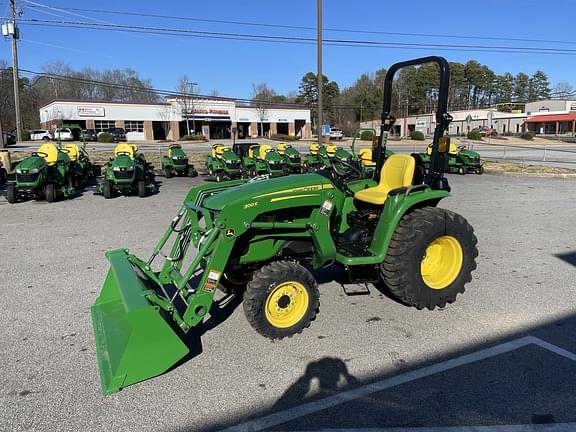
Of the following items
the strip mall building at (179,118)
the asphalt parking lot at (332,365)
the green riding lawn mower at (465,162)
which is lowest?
the asphalt parking lot at (332,365)

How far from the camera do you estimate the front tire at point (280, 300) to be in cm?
348

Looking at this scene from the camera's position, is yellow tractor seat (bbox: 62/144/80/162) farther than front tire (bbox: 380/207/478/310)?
Yes

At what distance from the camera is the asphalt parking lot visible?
8.95 ft

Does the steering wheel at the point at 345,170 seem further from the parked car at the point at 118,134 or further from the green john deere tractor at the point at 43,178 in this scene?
the parked car at the point at 118,134

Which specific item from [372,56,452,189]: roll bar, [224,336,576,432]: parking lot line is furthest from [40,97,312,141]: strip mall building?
[224,336,576,432]: parking lot line

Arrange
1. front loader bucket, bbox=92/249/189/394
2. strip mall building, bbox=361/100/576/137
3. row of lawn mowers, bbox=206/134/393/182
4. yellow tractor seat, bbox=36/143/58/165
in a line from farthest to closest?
strip mall building, bbox=361/100/576/137, row of lawn mowers, bbox=206/134/393/182, yellow tractor seat, bbox=36/143/58/165, front loader bucket, bbox=92/249/189/394

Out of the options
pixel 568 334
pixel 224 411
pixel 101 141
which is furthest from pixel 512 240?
pixel 101 141

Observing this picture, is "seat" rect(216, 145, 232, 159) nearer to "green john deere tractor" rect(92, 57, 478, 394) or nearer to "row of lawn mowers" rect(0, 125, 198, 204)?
"row of lawn mowers" rect(0, 125, 198, 204)

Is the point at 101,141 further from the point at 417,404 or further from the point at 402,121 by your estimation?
the point at 402,121

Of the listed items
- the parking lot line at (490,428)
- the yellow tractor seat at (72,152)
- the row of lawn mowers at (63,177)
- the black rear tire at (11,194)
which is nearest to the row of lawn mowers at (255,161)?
the row of lawn mowers at (63,177)

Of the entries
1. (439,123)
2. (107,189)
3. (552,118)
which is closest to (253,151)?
(107,189)

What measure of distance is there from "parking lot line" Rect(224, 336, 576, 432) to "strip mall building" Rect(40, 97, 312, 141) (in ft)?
174

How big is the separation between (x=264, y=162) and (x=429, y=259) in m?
10.8

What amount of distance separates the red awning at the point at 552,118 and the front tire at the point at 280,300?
272ft
